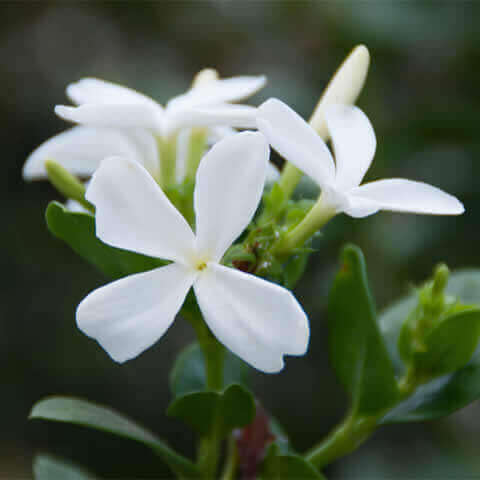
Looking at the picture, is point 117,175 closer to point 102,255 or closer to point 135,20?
point 102,255

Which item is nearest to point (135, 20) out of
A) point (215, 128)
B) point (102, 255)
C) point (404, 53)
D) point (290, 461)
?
point (404, 53)

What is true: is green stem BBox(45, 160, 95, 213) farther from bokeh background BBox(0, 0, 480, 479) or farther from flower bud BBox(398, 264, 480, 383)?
bokeh background BBox(0, 0, 480, 479)

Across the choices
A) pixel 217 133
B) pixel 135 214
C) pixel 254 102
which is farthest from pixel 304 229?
Answer: pixel 254 102

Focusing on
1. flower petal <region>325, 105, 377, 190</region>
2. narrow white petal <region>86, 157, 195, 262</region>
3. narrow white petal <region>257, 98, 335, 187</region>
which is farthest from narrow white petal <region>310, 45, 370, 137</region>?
narrow white petal <region>86, 157, 195, 262</region>

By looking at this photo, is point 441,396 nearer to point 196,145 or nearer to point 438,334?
point 438,334

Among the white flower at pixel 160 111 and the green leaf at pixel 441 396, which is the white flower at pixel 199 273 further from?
the green leaf at pixel 441 396

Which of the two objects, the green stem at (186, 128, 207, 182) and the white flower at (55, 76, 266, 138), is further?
the green stem at (186, 128, 207, 182)
